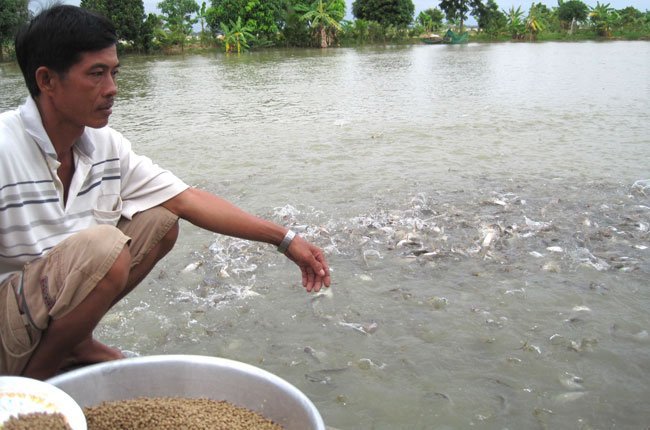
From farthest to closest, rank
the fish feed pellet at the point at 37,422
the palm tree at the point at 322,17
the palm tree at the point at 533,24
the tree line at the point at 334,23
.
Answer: the palm tree at the point at 533,24
the palm tree at the point at 322,17
the tree line at the point at 334,23
the fish feed pellet at the point at 37,422

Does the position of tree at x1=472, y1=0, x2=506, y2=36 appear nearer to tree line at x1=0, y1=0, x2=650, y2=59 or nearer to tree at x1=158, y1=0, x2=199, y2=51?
tree line at x1=0, y1=0, x2=650, y2=59

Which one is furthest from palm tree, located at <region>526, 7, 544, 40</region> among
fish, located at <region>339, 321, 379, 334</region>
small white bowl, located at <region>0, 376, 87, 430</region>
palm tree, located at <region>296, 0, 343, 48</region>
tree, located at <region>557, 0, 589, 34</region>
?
small white bowl, located at <region>0, 376, 87, 430</region>

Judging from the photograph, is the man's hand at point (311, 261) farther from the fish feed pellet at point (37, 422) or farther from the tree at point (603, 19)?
the tree at point (603, 19)

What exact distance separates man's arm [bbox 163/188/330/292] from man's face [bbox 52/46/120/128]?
449 mm

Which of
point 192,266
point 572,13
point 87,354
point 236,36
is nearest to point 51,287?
point 87,354

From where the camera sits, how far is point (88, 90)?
1.95 meters

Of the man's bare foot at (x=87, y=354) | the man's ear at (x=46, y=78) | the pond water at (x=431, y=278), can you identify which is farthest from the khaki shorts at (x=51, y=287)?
the pond water at (x=431, y=278)

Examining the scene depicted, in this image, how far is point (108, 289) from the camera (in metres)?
1.86

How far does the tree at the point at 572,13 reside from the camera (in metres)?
Result: 61.7

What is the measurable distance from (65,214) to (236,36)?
44609mm

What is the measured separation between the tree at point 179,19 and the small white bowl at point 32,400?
45.4 meters

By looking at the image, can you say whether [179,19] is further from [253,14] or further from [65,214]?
[65,214]

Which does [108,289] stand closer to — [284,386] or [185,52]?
[284,386]

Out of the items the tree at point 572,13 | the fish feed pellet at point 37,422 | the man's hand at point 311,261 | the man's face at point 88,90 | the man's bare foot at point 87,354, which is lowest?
the man's bare foot at point 87,354
